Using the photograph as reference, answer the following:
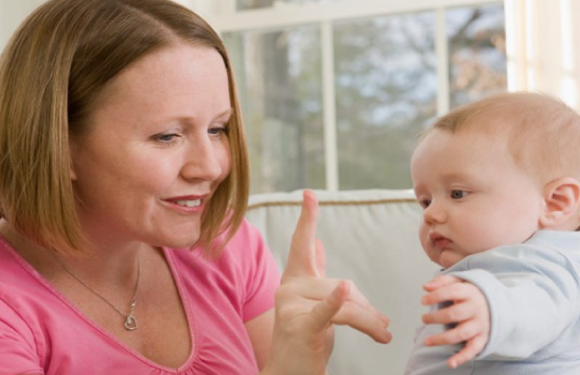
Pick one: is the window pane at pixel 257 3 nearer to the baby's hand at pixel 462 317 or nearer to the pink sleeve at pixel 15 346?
the pink sleeve at pixel 15 346

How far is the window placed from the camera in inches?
120

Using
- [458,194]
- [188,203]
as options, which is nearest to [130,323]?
[188,203]

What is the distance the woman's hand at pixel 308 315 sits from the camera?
1100 millimetres

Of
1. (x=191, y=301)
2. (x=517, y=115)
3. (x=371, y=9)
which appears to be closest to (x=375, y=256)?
(x=191, y=301)

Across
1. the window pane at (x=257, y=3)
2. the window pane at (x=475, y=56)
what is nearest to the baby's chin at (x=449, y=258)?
the window pane at (x=475, y=56)

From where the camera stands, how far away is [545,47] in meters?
2.41

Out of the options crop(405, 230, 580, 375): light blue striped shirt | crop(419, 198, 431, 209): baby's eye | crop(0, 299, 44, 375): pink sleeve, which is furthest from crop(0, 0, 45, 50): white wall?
crop(405, 230, 580, 375): light blue striped shirt

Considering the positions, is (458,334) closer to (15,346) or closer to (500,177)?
(500,177)

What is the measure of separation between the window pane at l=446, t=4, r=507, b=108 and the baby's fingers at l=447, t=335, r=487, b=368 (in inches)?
86.3

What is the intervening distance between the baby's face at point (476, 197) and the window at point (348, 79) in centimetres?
169

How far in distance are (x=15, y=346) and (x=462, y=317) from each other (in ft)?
2.22

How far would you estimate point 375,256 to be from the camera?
6.20ft

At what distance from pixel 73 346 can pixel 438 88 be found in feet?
6.59

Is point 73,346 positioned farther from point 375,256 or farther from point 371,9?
point 371,9
